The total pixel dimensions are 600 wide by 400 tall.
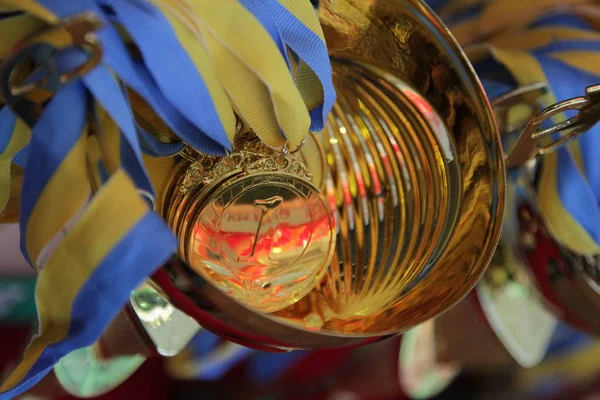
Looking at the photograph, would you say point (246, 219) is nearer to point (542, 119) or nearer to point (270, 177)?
point (270, 177)

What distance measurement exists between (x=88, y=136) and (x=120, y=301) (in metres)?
0.04

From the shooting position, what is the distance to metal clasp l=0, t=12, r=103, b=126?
15cm

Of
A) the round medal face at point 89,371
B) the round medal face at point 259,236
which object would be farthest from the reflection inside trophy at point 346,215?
the round medal face at point 89,371

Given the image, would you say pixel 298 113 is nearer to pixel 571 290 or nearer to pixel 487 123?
pixel 487 123

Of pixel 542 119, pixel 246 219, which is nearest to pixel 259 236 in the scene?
pixel 246 219

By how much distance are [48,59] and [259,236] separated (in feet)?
0.32

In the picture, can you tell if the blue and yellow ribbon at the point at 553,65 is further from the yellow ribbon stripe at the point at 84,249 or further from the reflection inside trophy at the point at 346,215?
the yellow ribbon stripe at the point at 84,249

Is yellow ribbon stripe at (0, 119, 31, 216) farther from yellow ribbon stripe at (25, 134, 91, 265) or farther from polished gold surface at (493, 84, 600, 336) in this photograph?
polished gold surface at (493, 84, 600, 336)

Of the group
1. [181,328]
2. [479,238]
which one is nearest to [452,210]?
[479,238]

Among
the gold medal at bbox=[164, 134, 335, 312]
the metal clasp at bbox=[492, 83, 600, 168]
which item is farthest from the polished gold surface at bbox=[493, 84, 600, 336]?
the gold medal at bbox=[164, 134, 335, 312]

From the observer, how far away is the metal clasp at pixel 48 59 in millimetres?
147

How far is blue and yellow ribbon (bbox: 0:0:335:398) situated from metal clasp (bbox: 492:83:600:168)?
0.32ft

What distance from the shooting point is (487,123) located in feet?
0.79

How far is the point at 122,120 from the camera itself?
17 centimetres
